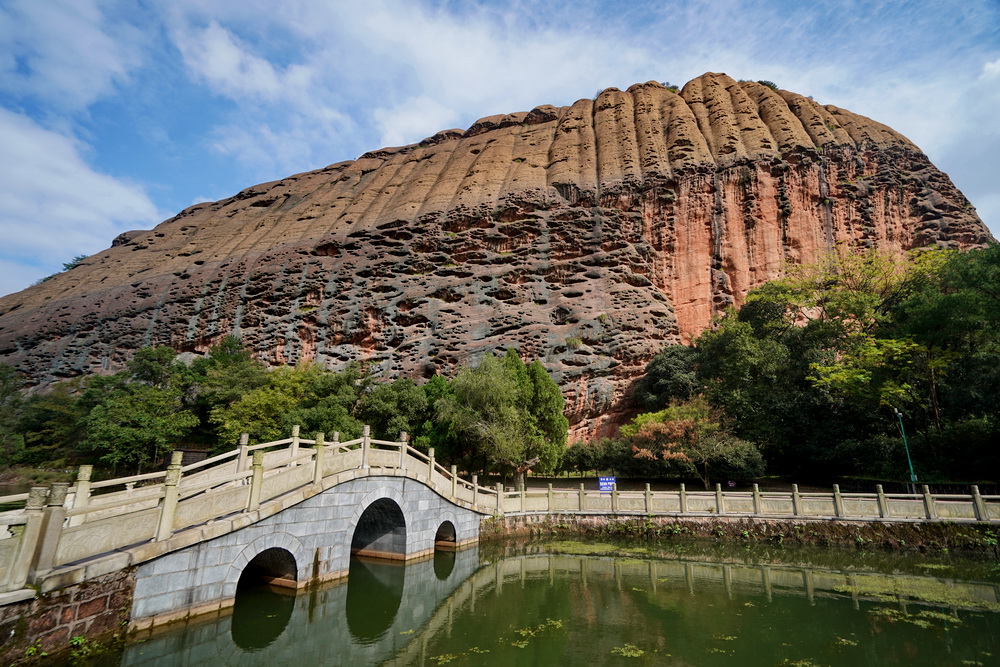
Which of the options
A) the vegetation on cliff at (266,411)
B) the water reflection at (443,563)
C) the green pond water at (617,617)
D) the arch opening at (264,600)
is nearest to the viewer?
the green pond water at (617,617)

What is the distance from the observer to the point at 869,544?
1587cm

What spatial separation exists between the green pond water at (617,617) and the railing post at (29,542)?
1870mm

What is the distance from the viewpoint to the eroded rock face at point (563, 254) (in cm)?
3616

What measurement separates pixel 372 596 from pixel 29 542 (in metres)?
6.65

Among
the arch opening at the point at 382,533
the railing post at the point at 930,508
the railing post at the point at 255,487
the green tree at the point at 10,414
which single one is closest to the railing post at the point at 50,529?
the railing post at the point at 255,487

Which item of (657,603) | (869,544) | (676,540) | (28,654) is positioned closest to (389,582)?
(657,603)

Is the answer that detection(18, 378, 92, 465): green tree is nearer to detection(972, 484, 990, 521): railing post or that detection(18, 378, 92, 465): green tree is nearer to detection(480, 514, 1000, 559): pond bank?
detection(480, 514, 1000, 559): pond bank


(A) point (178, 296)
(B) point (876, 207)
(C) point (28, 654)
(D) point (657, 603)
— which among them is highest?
(B) point (876, 207)

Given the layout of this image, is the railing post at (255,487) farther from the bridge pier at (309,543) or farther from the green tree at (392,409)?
the green tree at (392,409)

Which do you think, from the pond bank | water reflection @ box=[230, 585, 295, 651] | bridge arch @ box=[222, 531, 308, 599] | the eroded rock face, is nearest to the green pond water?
water reflection @ box=[230, 585, 295, 651]

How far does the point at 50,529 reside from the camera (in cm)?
614

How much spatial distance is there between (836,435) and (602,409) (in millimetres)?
12788

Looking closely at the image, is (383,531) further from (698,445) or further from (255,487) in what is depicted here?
(698,445)

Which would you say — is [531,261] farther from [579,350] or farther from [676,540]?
[676,540]
